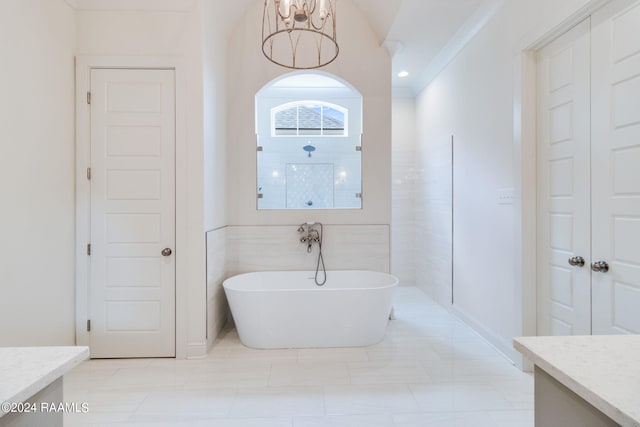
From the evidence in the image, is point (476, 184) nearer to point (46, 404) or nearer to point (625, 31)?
point (625, 31)

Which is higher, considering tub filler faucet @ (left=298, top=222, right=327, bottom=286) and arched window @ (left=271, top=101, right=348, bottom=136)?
arched window @ (left=271, top=101, right=348, bottom=136)

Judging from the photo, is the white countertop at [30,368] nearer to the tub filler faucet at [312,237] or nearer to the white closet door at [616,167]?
the white closet door at [616,167]

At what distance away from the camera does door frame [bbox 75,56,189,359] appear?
2553 mm

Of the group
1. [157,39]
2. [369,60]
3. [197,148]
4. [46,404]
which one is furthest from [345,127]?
[46,404]

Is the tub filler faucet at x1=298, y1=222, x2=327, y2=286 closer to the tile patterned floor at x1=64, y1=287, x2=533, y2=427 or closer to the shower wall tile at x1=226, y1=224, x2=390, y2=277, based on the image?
the shower wall tile at x1=226, y1=224, x2=390, y2=277

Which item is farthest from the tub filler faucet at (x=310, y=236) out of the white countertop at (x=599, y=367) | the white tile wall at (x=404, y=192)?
the white countertop at (x=599, y=367)

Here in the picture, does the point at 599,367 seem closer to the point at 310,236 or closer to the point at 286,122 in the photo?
the point at 310,236

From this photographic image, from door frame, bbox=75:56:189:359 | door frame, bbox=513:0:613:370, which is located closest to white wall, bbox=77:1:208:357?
door frame, bbox=75:56:189:359

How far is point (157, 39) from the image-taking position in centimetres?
258

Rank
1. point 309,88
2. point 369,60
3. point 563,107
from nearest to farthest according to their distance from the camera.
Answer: point 563,107
point 369,60
point 309,88

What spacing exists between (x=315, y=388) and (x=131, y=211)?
6.40 feet

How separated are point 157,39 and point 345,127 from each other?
1936mm

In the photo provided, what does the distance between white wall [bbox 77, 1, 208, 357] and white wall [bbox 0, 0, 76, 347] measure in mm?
233

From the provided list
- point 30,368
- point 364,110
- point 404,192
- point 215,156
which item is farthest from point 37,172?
point 404,192
